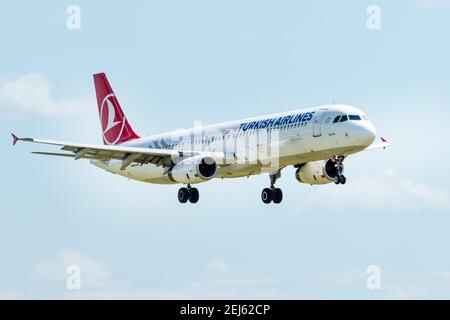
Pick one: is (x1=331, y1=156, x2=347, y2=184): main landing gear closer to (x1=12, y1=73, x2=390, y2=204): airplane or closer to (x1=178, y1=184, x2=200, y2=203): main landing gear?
(x1=12, y1=73, x2=390, y2=204): airplane

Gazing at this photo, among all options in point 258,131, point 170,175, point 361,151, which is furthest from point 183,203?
point 361,151

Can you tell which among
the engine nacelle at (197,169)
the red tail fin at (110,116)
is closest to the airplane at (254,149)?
the engine nacelle at (197,169)

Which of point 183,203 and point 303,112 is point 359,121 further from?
point 183,203

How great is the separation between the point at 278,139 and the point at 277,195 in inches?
284

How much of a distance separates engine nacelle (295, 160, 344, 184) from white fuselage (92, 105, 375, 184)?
10.4ft

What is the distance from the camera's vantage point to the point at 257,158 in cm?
7412

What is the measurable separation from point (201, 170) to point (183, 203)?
394cm

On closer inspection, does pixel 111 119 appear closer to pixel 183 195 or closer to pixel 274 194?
pixel 183 195

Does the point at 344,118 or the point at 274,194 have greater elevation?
the point at 344,118

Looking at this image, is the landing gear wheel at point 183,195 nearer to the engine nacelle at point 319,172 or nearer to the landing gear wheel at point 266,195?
the landing gear wheel at point 266,195

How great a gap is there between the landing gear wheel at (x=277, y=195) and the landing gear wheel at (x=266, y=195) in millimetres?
212

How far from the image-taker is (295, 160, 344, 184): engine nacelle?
3027 inches

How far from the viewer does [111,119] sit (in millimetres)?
93062

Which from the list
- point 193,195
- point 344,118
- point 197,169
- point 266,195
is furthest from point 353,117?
point 193,195
